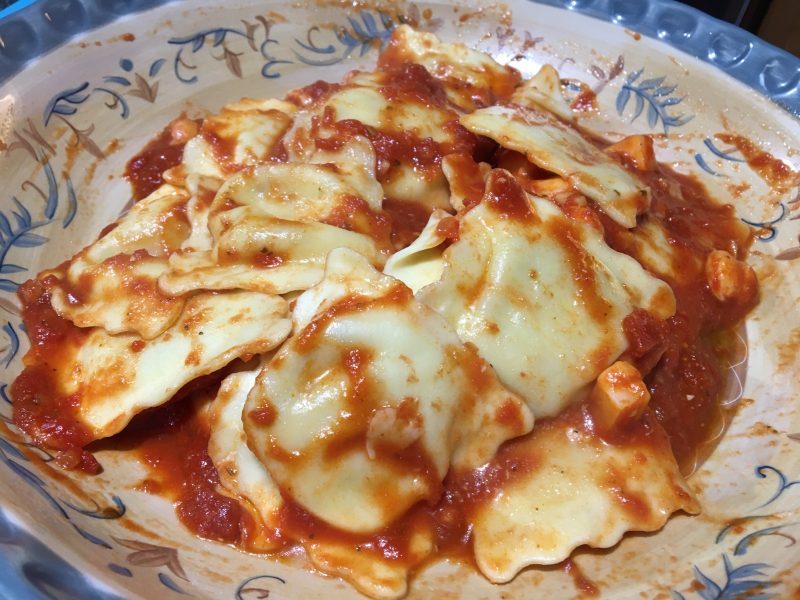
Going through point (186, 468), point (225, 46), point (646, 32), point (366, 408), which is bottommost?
point (186, 468)

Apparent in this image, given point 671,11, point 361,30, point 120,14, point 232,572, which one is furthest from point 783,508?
point 120,14

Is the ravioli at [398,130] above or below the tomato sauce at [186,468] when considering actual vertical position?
above

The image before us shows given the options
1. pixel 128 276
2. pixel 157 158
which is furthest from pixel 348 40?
pixel 128 276

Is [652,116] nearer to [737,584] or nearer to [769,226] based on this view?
[769,226]

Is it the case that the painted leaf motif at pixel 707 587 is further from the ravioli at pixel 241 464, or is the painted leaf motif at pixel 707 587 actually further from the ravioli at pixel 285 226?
the ravioli at pixel 285 226

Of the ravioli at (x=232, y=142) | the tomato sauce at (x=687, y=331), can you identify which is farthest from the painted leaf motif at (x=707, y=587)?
the ravioli at (x=232, y=142)

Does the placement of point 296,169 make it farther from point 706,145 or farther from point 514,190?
point 706,145

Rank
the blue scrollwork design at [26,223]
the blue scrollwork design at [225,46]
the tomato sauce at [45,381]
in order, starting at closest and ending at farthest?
the tomato sauce at [45,381]
the blue scrollwork design at [26,223]
the blue scrollwork design at [225,46]
